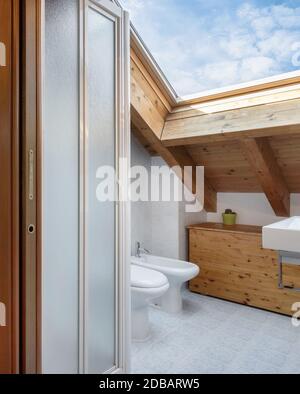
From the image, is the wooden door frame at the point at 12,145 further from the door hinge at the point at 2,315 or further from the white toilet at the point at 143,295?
the white toilet at the point at 143,295

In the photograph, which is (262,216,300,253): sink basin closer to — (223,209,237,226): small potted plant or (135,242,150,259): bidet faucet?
(223,209,237,226): small potted plant

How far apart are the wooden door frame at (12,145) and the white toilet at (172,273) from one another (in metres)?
1.50

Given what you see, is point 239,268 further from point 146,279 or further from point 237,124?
point 237,124

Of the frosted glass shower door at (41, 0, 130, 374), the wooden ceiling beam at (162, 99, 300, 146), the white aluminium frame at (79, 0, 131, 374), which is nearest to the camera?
the frosted glass shower door at (41, 0, 130, 374)

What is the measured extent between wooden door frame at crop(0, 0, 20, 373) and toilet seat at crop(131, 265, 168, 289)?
3.48 feet

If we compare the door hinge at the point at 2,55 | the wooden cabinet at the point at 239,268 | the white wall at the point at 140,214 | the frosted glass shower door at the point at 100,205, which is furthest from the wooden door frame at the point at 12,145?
the wooden cabinet at the point at 239,268

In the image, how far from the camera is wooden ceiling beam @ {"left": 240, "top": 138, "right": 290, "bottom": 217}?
7.36ft

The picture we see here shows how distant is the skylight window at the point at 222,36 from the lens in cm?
177

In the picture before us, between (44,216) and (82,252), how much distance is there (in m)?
0.25

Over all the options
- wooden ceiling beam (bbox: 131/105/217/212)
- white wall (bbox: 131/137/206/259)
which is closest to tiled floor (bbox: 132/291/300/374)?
white wall (bbox: 131/137/206/259)

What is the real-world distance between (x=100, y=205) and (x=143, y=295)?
92cm

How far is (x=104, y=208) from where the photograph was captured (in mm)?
1406
